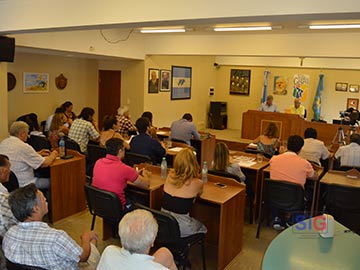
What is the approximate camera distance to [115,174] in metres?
3.52

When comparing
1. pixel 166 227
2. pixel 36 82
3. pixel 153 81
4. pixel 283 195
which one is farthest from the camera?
pixel 153 81

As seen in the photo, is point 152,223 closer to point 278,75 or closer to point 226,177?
point 226,177

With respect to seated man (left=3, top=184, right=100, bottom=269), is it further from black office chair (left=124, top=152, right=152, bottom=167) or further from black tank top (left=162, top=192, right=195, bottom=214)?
black office chair (left=124, top=152, right=152, bottom=167)

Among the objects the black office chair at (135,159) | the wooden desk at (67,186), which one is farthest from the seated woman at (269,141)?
the wooden desk at (67,186)

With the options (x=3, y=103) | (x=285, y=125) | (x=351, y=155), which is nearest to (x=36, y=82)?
(x=3, y=103)

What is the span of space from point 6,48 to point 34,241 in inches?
163

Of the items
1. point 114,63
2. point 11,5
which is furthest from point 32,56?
point 11,5

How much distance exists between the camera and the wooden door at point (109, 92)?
9.63 metres

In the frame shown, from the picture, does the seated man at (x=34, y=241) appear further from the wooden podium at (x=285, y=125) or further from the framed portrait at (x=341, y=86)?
the framed portrait at (x=341, y=86)

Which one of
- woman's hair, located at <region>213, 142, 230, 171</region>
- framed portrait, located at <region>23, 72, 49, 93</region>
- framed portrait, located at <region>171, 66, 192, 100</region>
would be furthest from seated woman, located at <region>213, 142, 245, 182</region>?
framed portrait, located at <region>171, 66, 192, 100</region>

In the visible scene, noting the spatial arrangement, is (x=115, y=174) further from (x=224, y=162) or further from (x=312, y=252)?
(x=312, y=252)

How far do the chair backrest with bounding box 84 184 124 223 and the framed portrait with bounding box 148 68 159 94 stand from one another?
5959mm

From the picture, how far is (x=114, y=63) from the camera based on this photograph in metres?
9.55

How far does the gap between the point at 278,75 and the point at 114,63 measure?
18.2 feet
